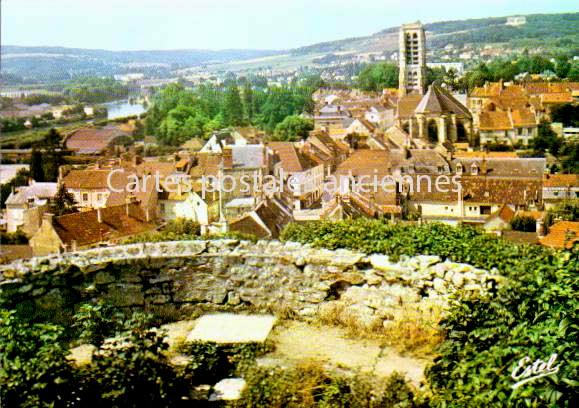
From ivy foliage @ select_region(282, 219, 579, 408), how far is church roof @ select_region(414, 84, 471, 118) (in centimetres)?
2822

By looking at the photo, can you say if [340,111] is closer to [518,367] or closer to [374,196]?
[374,196]

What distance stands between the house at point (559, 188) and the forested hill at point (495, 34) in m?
3.10

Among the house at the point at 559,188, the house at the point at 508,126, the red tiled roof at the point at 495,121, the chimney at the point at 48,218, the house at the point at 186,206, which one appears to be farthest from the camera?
the red tiled roof at the point at 495,121

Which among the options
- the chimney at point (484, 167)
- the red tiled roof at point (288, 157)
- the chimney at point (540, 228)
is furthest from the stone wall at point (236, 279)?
the red tiled roof at point (288, 157)

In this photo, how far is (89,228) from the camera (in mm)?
11680

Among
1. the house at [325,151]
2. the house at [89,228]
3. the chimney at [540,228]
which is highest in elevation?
the house at [89,228]

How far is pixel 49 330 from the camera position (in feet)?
15.4

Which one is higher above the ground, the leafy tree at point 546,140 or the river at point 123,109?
the river at point 123,109

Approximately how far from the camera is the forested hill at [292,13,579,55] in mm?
16234

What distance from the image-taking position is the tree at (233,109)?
33125 millimetres

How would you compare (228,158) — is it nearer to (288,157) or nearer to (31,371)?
(288,157)

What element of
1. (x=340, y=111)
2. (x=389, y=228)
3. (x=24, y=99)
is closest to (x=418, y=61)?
(x=340, y=111)

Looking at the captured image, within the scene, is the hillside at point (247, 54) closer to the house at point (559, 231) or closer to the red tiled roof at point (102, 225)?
the red tiled roof at point (102, 225)

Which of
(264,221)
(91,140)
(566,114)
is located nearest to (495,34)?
(566,114)
